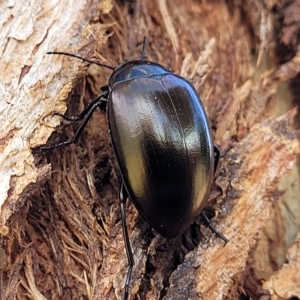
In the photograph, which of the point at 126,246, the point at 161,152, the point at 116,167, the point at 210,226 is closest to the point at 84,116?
the point at 116,167

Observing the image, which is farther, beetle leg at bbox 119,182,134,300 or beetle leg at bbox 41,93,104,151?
beetle leg at bbox 41,93,104,151

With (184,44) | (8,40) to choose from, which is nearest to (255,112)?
(184,44)

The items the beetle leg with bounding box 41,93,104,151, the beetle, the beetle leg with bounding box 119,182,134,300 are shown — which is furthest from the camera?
the beetle leg with bounding box 41,93,104,151

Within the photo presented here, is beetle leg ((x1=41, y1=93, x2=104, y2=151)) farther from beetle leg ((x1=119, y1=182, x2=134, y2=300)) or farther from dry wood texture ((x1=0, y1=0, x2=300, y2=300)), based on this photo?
beetle leg ((x1=119, y1=182, x2=134, y2=300))

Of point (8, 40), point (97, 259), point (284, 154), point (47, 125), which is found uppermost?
point (8, 40)

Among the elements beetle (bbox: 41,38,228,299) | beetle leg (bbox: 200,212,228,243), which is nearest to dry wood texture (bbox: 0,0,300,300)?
beetle leg (bbox: 200,212,228,243)

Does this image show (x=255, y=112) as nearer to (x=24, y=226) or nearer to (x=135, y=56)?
(x=135, y=56)

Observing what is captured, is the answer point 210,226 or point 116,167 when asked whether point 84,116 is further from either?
point 210,226
